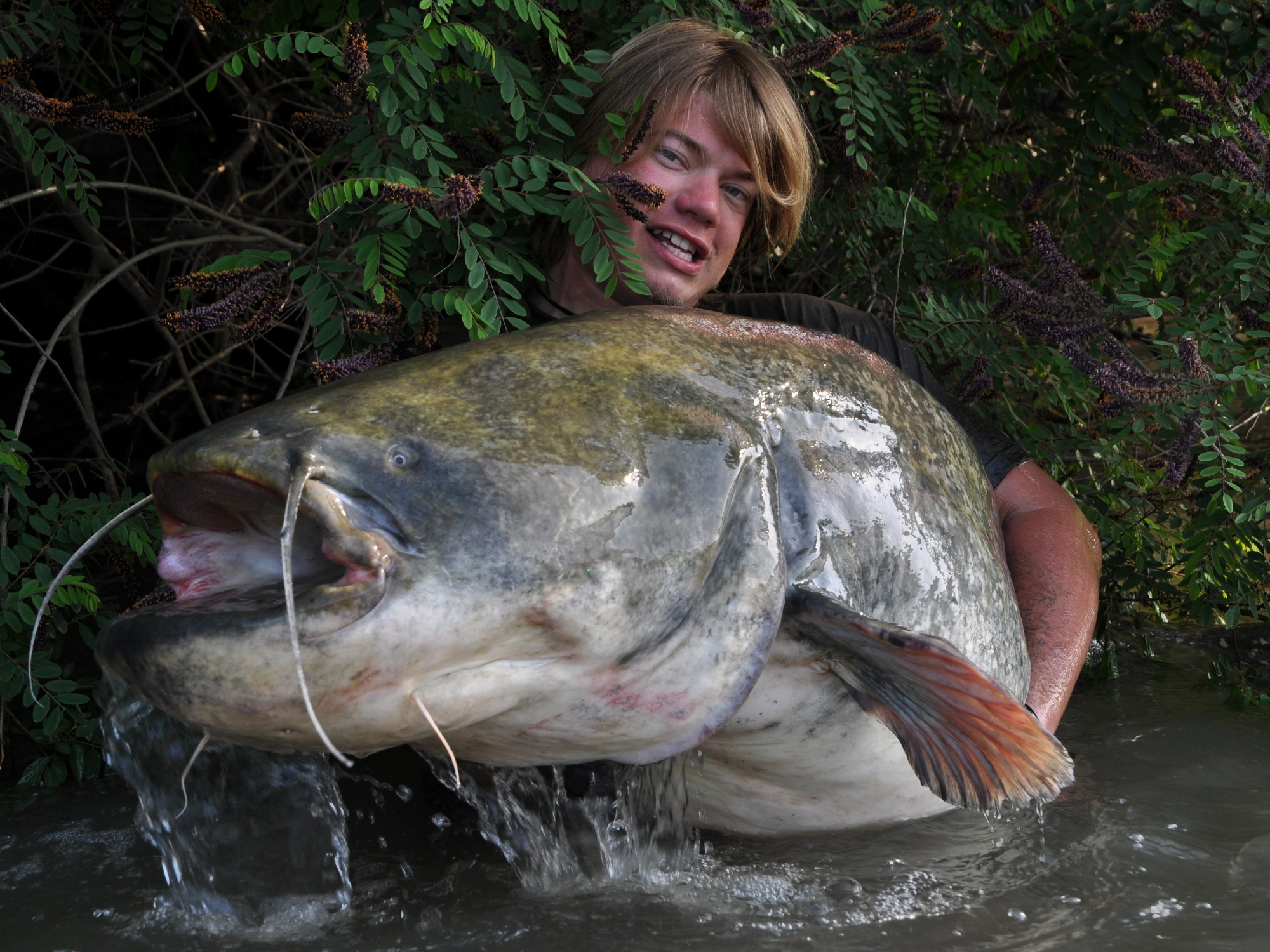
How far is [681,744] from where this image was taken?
1.55 meters

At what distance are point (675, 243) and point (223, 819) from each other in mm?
1495

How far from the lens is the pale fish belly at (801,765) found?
68.6 inches

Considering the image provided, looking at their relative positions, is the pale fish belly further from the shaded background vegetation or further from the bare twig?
the bare twig

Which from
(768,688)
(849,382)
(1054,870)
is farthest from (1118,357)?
(768,688)

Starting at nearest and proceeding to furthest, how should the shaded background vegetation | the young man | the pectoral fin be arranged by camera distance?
the pectoral fin
the shaded background vegetation
the young man

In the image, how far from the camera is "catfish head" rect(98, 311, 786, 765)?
1280 millimetres

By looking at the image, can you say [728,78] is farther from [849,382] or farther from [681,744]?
[681,744]

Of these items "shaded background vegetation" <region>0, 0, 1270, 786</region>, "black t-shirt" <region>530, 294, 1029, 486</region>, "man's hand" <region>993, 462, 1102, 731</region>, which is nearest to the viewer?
"shaded background vegetation" <region>0, 0, 1270, 786</region>

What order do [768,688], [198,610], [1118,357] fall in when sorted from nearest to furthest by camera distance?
[198,610], [768,688], [1118,357]

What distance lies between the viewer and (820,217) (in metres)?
3.36

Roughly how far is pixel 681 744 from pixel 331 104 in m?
A: 2.45

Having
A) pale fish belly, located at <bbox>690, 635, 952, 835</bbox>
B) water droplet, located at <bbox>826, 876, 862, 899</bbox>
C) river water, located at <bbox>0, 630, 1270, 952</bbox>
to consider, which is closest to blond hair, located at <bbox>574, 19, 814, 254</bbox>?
pale fish belly, located at <bbox>690, 635, 952, 835</bbox>

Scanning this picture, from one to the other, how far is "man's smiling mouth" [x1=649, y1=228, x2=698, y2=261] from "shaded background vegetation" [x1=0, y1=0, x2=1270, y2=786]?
29 cm

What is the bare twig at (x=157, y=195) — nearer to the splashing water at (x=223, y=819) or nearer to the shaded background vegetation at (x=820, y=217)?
the shaded background vegetation at (x=820, y=217)
